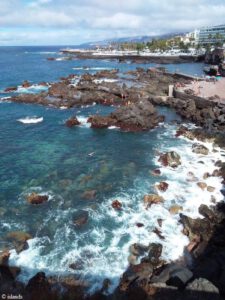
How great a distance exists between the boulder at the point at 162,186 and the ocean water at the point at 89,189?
19.7 inches

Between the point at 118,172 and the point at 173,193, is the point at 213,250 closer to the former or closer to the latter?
the point at 173,193

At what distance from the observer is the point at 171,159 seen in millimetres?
35781

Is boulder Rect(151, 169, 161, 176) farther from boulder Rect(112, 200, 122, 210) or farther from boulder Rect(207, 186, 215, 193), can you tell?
boulder Rect(112, 200, 122, 210)

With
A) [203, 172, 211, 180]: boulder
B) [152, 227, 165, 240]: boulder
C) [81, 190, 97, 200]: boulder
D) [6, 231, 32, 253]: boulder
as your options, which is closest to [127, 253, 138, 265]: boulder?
[152, 227, 165, 240]: boulder

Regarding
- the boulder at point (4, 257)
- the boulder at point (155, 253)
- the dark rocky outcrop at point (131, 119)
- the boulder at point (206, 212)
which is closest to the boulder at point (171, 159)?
the boulder at point (206, 212)

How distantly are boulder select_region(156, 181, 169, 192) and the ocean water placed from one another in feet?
1.64

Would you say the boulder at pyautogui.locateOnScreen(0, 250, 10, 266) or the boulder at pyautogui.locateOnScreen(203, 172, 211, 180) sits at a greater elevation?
the boulder at pyautogui.locateOnScreen(203, 172, 211, 180)

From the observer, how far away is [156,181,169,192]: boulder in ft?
99.0

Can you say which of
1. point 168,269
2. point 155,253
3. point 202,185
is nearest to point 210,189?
point 202,185

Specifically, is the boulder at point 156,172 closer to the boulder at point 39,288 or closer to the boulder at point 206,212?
the boulder at point 206,212

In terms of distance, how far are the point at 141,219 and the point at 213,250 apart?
632 centimetres

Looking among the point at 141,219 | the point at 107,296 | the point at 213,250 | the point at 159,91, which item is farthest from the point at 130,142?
the point at 159,91

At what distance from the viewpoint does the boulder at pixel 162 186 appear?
99.0ft

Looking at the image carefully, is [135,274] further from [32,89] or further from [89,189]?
[32,89]
